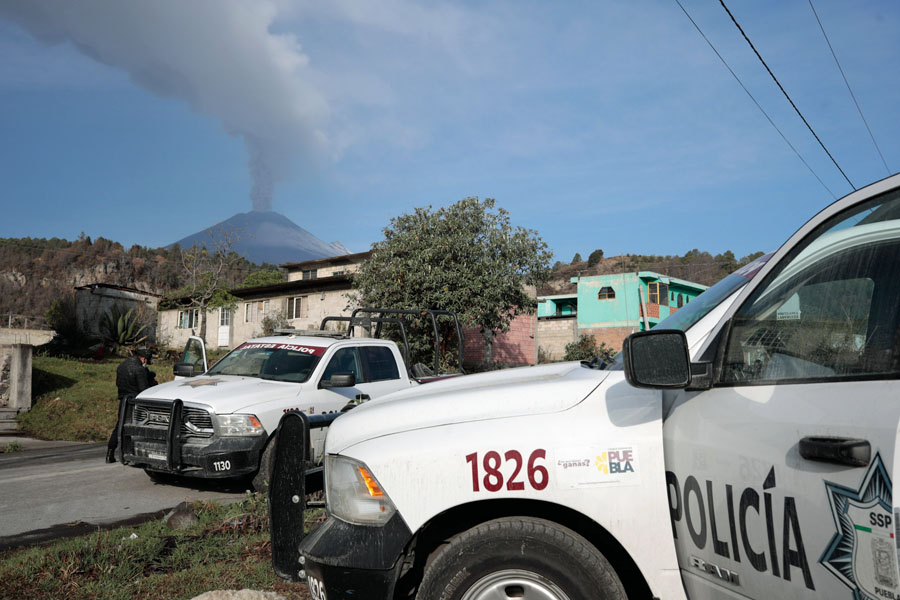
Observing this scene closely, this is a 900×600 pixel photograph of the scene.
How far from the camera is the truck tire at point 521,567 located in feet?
7.43

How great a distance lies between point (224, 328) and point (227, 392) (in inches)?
1281

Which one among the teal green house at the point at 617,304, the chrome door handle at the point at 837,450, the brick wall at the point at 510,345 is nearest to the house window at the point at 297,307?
the brick wall at the point at 510,345

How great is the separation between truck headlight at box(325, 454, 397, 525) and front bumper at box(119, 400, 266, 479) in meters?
4.84

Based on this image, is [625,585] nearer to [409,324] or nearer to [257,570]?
[257,570]

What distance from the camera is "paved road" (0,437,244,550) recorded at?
6137 millimetres

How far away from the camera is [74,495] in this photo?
296 inches

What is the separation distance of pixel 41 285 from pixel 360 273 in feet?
166

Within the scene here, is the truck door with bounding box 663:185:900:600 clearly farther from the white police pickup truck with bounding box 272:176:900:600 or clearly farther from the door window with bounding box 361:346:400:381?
the door window with bounding box 361:346:400:381

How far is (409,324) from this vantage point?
2533cm

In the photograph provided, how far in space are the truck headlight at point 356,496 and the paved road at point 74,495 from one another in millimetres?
4540

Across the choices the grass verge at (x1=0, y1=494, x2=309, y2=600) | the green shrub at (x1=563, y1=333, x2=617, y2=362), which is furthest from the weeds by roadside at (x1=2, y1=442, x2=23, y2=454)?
the green shrub at (x1=563, y1=333, x2=617, y2=362)

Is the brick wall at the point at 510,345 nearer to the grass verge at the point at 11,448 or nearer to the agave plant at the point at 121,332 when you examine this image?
the agave plant at the point at 121,332

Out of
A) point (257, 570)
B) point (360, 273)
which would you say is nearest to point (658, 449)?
point (257, 570)

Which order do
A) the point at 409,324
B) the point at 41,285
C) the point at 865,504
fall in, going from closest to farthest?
the point at 865,504 → the point at 409,324 → the point at 41,285
